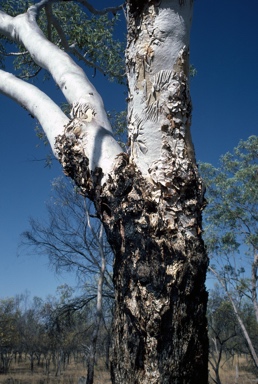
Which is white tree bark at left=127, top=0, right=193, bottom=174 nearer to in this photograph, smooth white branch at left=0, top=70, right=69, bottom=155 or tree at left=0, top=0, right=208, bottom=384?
tree at left=0, top=0, right=208, bottom=384

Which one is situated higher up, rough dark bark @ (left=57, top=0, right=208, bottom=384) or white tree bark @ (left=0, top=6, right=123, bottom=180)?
white tree bark @ (left=0, top=6, right=123, bottom=180)

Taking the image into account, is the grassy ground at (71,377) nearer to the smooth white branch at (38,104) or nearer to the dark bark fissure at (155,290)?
the smooth white branch at (38,104)

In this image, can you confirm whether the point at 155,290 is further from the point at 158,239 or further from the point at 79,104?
the point at 79,104

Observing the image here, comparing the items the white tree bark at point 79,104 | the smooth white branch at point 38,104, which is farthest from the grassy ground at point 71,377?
the white tree bark at point 79,104

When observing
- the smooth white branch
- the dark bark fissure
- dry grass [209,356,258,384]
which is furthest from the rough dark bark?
dry grass [209,356,258,384]

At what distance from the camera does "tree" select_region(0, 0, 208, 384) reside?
1.29m

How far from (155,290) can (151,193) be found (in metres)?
0.35

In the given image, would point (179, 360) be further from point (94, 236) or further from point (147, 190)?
point (94, 236)

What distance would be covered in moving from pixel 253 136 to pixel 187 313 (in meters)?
13.7

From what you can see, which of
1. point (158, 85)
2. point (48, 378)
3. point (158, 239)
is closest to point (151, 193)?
point (158, 239)

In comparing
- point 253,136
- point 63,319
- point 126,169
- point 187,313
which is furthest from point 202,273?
point 253,136

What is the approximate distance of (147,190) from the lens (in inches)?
57.6

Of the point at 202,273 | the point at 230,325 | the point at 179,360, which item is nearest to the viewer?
the point at 179,360

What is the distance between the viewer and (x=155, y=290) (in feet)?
4.30
